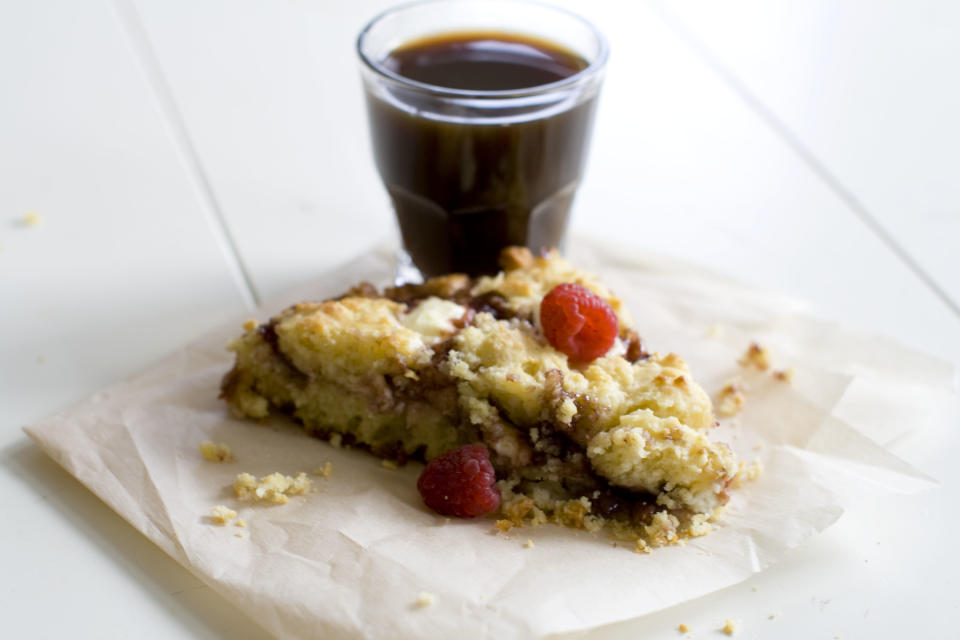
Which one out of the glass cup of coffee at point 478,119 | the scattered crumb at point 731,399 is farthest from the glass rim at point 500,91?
the scattered crumb at point 731,399

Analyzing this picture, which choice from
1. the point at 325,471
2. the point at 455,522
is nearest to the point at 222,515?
the point at 325,471

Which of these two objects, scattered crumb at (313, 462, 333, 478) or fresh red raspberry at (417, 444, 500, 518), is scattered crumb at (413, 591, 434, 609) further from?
scattered crumb at (313, 462, 333, 478)

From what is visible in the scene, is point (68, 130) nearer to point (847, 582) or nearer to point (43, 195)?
point (43, 195)

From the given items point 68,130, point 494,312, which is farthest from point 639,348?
point 68,130

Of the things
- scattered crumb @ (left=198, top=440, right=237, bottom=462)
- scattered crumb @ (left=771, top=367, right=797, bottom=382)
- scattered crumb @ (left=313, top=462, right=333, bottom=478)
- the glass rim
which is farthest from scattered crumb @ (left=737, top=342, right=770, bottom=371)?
scattered crumb @ (left=198, top=440, right=237, bottom=462)

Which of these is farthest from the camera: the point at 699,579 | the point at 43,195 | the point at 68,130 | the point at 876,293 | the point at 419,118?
the point at 68,130

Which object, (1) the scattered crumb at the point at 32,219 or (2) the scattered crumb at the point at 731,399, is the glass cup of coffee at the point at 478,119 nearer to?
(2) the scattered crumb at the point at 731,399
